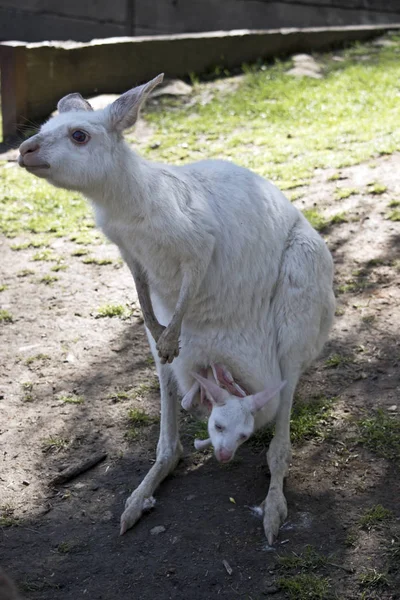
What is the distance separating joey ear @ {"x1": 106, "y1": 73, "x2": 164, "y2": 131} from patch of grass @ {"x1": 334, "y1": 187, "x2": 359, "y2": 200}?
2.93m

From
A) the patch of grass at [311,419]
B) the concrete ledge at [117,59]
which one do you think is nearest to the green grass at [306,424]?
the patch of grass at [311,419]

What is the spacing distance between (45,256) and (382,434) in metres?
2.72

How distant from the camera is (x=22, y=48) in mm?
7055

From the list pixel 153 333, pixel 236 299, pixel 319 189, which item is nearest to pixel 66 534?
pixel 153 333

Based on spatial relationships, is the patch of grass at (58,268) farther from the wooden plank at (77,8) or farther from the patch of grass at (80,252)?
the wooden plank at (77,8)

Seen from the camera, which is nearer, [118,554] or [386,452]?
[118,554]

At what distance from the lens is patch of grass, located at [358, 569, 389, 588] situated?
104 inches

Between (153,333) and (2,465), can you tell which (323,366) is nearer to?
(153,333)

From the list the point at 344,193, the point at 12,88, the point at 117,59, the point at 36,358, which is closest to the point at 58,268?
the point at 36,358

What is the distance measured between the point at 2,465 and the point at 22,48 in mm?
4692

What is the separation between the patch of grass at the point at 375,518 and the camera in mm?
2908

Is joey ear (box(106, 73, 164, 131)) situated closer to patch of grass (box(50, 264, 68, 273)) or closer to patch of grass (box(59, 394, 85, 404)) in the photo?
patch of grass (box(59, 394, 85, 404))

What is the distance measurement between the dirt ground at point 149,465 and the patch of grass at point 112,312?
55 millimetres

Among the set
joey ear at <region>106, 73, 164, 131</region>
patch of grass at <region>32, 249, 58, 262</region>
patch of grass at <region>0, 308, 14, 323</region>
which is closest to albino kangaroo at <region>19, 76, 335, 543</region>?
joey ear at <region>106, 73, 164, 131</region>
